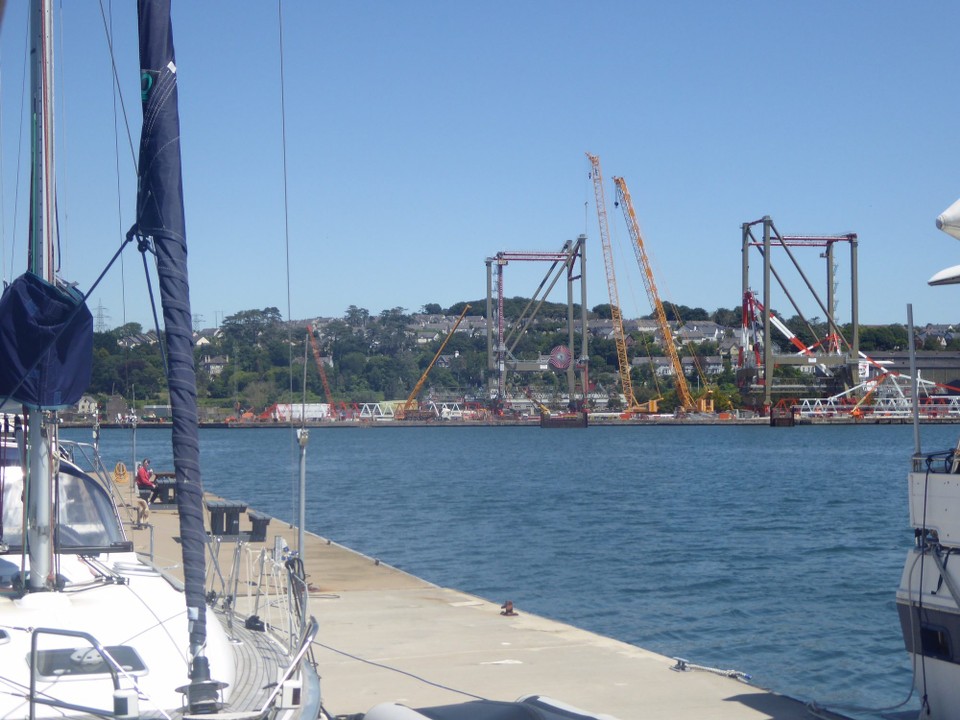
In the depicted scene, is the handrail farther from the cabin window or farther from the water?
the cabin window

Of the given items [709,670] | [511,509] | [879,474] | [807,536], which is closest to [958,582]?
[709,670]

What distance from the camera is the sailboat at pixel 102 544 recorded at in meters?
4.89

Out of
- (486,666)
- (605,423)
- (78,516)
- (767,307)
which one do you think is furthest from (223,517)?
(605,423)

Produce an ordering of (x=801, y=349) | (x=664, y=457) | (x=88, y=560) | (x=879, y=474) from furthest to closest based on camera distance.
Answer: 1. (x=801, y=349)
2. (x=664, y=457)
3. (x=879, y=474)
4. (x=88, y=560)

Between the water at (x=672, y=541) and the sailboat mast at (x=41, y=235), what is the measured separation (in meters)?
3.90

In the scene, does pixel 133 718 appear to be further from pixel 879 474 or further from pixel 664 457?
pixel 664 457

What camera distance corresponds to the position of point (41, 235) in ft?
20.8

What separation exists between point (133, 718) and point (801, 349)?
4488 inches

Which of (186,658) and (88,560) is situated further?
(88,560)

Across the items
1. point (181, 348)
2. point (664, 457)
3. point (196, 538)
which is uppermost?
point (181, 348)

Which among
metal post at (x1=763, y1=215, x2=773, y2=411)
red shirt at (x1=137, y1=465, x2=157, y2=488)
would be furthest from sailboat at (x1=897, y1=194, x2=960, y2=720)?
metal post at (x1=763, y1=215, x2=773, y2=411)

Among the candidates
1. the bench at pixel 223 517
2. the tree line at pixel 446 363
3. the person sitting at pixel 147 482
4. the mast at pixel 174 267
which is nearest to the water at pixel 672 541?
the bench at pixel 223 517

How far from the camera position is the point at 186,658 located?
5668mm

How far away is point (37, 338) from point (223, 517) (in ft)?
25.3
